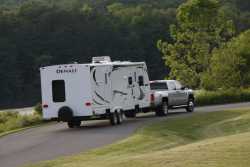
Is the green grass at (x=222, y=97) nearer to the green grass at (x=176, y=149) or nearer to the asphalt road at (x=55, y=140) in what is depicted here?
the asphalt road at (x=55, y=140)

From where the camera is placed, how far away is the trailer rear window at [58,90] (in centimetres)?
2962

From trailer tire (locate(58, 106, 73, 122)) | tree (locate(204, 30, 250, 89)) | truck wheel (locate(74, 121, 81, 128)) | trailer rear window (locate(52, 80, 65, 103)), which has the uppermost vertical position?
tree (locate(204, 30, 250, 89))

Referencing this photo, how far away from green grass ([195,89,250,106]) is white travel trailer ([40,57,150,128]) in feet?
52.2

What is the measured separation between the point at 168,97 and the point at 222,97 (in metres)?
12.8

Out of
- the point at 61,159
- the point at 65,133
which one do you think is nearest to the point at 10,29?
the point at 65,133

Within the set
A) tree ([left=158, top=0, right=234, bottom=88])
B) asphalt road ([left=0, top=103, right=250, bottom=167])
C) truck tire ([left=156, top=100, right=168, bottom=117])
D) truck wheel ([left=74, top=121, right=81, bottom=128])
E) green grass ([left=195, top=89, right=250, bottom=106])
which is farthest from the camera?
tree ([left=158, top=0, right=234, bottom=88])

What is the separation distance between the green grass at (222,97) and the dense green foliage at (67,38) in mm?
37898

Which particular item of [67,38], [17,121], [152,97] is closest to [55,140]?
[17,121]

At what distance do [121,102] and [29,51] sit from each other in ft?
194

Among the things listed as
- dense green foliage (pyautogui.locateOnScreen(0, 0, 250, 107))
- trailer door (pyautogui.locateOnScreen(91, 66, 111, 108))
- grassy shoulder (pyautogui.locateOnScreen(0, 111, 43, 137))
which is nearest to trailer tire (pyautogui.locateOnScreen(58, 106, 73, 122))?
trailer door (pyautogui.locateOnScreen(91, 66, 111, 108))

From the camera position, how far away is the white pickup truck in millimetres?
35469

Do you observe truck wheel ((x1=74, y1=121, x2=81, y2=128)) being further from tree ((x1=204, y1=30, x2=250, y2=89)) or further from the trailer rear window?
tree ((x1=204, y1=30, x2=250, y2=89))

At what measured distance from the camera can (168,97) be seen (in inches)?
1426

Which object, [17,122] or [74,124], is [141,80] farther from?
[17,122]
